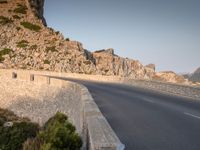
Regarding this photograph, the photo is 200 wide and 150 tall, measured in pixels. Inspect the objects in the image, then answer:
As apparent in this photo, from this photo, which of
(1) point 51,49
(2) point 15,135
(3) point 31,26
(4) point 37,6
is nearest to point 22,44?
(1) point 51,49

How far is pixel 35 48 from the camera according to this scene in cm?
7275

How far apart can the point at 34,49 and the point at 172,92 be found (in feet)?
159

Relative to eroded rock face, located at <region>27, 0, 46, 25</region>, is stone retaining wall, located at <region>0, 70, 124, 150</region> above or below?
Result: below

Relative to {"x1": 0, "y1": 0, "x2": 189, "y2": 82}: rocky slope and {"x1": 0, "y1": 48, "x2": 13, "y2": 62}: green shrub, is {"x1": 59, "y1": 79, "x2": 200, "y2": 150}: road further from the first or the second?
{"x1": 0, "y1": 48, "x2": 13, "y2": 62}: green shrub

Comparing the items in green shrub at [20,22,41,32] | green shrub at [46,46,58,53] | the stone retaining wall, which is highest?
green shrub at [20,22,41,32]

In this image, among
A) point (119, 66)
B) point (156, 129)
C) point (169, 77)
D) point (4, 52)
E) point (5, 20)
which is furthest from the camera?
point (169, 77)

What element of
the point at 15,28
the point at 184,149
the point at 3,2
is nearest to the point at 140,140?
the point at 184,149

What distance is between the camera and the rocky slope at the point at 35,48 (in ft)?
227

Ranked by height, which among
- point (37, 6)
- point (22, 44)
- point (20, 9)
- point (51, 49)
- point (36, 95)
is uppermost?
point (37, 6)

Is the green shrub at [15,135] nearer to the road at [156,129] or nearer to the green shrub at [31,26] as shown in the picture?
the road at [156,129]

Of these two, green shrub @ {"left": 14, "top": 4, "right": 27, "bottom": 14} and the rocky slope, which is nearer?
the rocky slope

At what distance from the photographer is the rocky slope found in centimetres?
6912

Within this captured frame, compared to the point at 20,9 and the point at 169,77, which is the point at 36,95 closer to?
the point at 20,9

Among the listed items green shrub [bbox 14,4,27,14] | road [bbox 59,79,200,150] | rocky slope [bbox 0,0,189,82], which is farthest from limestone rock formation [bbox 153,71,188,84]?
road [bbox 59,79,200,150]
